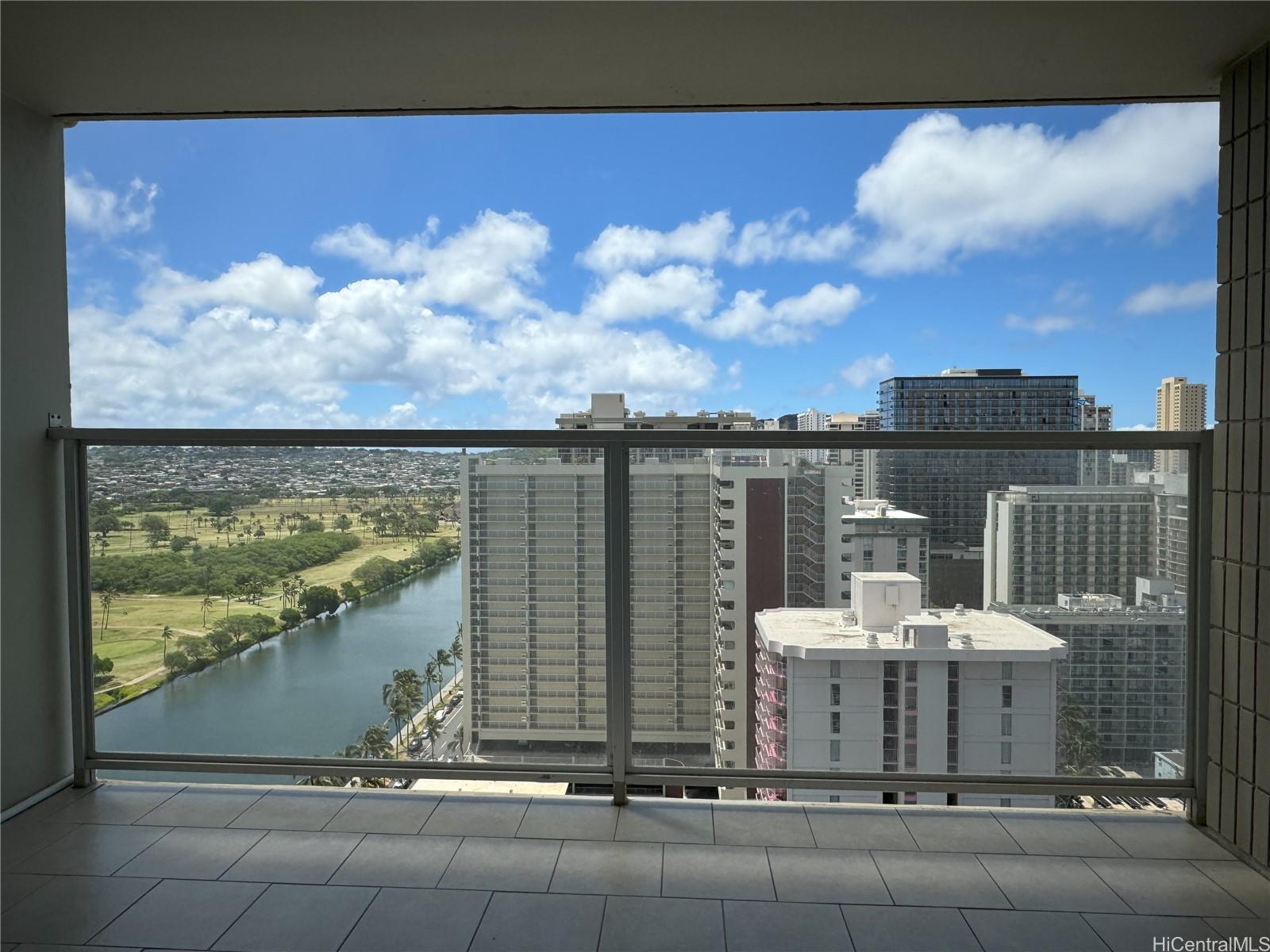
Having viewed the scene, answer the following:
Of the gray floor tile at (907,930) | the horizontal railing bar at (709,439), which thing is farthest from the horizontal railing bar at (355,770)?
the horizontal railing bar at (709,439)

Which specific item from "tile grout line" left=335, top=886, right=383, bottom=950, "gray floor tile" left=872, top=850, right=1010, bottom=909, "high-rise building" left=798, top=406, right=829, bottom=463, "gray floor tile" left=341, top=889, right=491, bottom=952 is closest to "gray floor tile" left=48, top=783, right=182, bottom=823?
"tile grout line" left=335, top=886, right=383, bottom=950

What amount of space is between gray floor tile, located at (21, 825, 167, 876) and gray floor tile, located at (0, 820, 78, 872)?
2 cm

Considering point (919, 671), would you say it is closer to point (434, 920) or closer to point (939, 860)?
point (939, 860)

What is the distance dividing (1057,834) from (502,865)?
155 centimetres

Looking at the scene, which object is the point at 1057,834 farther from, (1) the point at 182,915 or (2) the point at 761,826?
(1) the point at 182,915

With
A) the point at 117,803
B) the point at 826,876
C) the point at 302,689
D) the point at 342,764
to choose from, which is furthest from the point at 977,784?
the point at 117,803

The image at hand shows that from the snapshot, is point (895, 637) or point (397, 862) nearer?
point (397, 862)

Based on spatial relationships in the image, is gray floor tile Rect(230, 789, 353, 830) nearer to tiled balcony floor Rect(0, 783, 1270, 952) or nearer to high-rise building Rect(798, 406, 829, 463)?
tiled balcony floor Rect(0, 783, 1270, 952)

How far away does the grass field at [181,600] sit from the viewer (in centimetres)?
216

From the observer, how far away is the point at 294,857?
1795mm

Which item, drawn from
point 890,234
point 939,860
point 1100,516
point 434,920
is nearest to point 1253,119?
point 1100,516

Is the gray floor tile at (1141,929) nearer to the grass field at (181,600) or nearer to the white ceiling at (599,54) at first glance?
the grass field at (181,600)

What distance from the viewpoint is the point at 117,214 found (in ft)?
38.4

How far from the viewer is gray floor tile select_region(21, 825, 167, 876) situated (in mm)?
1743
